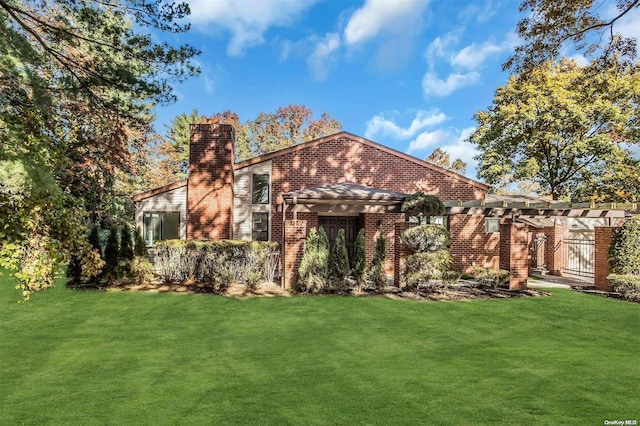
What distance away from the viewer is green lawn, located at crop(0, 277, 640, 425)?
12.6ft

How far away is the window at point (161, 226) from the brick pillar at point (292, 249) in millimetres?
7327

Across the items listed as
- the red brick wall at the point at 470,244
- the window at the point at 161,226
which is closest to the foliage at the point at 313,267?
the red brick wall at the point at 470,244

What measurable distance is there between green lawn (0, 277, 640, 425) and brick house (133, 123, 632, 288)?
4680 millimetres

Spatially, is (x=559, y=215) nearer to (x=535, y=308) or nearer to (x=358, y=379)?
(x=535, y=308)

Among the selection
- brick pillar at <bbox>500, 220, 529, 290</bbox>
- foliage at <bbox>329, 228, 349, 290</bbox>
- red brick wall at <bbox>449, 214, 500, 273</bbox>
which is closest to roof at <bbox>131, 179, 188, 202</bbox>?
foliage at <bbox>329, 228, 349, 290</bbox>

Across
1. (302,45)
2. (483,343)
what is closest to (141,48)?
(483,343)

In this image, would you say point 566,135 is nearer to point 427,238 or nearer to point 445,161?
point 427,238

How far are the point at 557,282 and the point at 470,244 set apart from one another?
360 cm

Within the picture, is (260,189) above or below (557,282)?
above

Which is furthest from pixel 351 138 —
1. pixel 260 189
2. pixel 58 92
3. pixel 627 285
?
pixel 627 285

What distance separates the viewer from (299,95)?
133 ft

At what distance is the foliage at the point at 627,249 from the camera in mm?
11477

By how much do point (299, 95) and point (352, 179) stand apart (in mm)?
27740

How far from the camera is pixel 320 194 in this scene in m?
12.4
